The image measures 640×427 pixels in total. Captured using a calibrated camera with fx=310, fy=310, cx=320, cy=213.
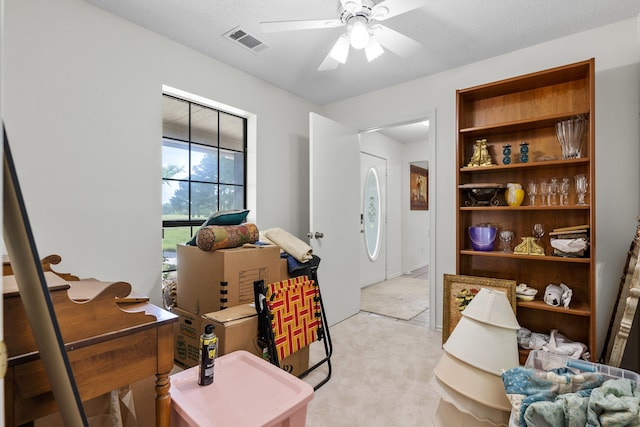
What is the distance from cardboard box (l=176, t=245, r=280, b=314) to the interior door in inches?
30.4

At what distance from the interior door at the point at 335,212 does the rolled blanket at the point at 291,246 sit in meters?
0.39

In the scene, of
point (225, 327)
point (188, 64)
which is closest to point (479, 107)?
point (188, 64)

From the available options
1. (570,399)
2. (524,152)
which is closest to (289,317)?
(570,399)

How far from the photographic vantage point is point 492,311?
4.97 feet

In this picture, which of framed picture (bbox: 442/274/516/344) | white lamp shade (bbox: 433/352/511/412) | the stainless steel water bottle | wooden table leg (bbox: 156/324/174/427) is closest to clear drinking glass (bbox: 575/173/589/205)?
framed picture (bbox: 442/274/516/344)

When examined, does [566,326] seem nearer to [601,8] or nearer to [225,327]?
[601,8]

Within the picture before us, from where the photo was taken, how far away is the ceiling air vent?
225 centimetres

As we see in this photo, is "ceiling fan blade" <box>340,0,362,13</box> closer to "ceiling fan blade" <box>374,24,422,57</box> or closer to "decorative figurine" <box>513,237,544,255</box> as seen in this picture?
"ceiling fan blade" <box>374,24,422,57</box>

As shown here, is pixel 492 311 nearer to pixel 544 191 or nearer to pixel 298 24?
pixel 544 191

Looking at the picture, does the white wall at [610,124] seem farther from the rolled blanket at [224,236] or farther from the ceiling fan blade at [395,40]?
the rolled blanket at [224,236]

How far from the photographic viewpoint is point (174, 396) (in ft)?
3.86

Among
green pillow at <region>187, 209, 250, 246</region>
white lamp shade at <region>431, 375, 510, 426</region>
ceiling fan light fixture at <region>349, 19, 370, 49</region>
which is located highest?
ceiling fan light fixture at <region>349, 19, 370, 49</region>

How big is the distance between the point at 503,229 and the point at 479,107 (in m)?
1.09

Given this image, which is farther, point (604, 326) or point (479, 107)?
point (479, 107)
